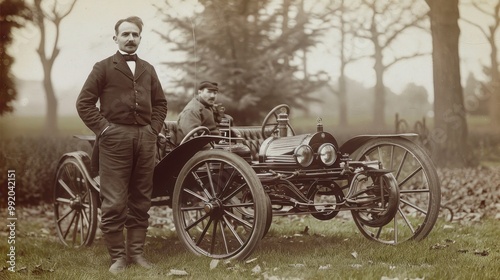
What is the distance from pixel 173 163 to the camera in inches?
203

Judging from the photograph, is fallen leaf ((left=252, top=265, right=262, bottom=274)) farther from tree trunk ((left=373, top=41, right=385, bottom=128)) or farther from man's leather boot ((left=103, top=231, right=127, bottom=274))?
tree trunk ((left=373, top=41, right=385, bottom=128))

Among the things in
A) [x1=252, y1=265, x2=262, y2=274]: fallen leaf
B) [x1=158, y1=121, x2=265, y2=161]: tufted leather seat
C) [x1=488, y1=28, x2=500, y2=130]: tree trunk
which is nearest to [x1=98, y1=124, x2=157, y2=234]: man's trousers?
[x1=158, y1=121, x2=265, y2=161]: tufted leather seat

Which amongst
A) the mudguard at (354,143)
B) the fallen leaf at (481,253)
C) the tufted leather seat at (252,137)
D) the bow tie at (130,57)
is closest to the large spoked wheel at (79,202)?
the bow tie at (130,57)

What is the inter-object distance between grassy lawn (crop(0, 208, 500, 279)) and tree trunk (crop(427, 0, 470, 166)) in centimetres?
330

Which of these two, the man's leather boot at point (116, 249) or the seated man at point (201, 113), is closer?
the man's leather boot at point (116, 249)

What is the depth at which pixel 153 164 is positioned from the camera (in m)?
4.91

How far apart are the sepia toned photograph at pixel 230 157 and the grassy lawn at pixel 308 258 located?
0.02 meters

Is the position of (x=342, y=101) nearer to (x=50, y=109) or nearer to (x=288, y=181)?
(x=50, y=109)

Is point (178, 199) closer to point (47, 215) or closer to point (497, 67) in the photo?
point (47, 215)

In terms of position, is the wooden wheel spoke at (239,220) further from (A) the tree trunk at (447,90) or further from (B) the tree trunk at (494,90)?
(A) the tree trunk at (447,90)

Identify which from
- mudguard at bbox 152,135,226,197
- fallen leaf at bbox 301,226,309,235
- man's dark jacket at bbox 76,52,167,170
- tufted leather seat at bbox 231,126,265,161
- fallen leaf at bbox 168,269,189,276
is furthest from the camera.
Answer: tufted leather seat at bbox 231,126,265,161

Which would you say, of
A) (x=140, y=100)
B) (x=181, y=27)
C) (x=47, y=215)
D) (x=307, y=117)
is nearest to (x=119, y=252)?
(x=140, y=100)

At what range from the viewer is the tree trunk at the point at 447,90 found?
8.95 m

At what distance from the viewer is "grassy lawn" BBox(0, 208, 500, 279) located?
4301mm
